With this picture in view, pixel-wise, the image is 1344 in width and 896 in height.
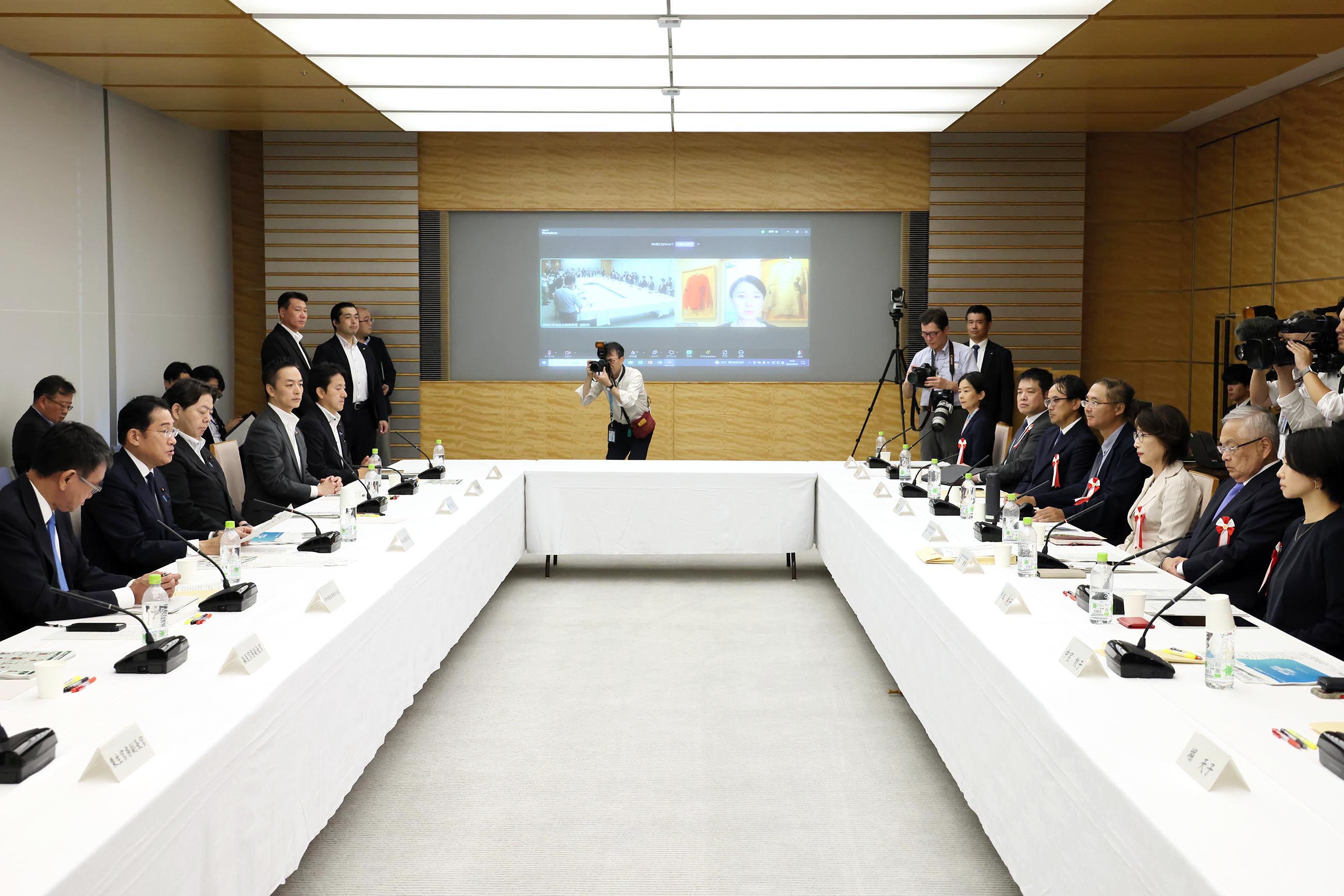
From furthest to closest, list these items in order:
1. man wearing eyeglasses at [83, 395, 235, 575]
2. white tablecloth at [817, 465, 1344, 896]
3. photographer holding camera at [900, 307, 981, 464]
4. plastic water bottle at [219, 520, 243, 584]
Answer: photographer holding camera at [900, 307, 981, 464]
man wearing eyeglasses at [83, 395, 235, 575]
plastic water bottle at [219, 520, 243, 584]
white tablecloth at [817, 465, 1344, 896]

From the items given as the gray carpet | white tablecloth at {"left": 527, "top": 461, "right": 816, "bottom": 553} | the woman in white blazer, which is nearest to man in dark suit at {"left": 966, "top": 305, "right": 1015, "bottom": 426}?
white tablecloth at {"left": 527, "top": 461, "right": 816, "bottom": 553}

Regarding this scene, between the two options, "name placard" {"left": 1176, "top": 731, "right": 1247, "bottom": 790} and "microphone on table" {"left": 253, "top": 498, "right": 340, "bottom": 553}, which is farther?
"microphone on table" {"left": 253, "top": 498, "right": 340, "bottom": 553}

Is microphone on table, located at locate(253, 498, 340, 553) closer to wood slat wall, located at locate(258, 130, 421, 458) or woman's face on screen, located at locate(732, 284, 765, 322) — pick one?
wood slat wall, located at locate(258, 130, 421, 458)

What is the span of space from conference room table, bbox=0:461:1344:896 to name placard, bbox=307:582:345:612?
0.04 metres

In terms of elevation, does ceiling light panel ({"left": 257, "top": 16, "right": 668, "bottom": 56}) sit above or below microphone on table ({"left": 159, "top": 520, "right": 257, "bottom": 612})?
above

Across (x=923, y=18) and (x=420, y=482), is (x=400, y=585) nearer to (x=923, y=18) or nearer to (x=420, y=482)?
(x=420, y=482)

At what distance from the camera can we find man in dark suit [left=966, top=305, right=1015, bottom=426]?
24.3 ft

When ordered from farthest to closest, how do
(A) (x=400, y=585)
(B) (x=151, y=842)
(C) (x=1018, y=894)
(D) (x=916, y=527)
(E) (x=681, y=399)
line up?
(E) (x=681, y=399)
(D) (x=916, y=527)
(A) (x=400, y=585)
(C) (x=1018, y=894)
(B) (x=151, y=842)

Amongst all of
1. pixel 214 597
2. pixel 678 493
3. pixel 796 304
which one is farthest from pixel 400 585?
pixel 796 304

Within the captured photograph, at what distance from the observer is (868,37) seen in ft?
18.5

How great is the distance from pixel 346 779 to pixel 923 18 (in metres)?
4.42

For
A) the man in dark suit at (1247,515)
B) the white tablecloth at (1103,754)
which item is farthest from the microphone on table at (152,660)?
the man in dark suit at (1247,515)

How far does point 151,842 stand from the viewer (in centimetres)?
167

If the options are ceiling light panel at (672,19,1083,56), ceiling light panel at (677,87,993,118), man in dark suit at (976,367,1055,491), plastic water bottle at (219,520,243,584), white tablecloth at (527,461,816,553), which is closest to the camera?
plastic water bottle at (219,520,243,584)
